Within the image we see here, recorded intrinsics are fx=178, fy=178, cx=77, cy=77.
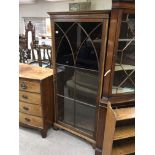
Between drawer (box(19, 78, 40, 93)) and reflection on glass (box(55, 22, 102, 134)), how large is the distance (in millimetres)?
268

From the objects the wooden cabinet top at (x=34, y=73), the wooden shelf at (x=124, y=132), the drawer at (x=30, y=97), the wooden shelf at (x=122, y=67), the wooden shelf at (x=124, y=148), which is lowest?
the wooden shelf at (x=124, y=148)

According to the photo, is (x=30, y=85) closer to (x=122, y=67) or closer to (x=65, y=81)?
(x=65, y=81)

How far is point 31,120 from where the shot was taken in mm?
2150

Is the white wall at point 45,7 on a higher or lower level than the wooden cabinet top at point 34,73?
higher

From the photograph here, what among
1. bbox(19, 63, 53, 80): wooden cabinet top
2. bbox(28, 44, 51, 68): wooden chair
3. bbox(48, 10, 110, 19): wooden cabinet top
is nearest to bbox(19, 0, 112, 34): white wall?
bbox(28, 44, 51, 68): wooden chair

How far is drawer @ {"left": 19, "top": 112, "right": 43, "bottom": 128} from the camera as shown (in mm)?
2110

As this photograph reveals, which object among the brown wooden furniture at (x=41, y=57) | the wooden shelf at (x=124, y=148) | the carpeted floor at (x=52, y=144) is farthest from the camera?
the brown wooden furniture at (x=41, y=57)

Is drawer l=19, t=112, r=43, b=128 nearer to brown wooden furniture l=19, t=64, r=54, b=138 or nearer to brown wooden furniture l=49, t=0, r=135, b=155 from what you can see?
brown wooden furniture l=19, t=64, r=54, b=138

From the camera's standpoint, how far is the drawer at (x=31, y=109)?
81.3 inches

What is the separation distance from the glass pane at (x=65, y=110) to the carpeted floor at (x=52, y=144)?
0.20 m

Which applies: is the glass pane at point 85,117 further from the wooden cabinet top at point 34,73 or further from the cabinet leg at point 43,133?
the wooden cabinet top at point 34,73

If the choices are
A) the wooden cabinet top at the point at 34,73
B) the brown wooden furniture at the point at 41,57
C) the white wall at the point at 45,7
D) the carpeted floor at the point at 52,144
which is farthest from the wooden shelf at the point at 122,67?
the white wall at the point at 45,7

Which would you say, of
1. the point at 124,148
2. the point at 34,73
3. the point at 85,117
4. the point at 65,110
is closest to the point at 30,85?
the point at 34,73
